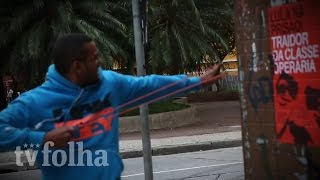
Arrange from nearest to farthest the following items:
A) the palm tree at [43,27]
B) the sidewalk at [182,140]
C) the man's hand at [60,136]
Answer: the man's hand at [60,136], the sidewalk at [182,140], the palm tree at [43,27]

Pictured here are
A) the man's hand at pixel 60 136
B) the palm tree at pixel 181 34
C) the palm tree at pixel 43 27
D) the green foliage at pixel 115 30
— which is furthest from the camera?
the palm tree at pixel 181 34

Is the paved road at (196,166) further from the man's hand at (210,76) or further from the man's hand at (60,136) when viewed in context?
the man's hand at (60,136)

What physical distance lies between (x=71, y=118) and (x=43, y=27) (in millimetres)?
13527

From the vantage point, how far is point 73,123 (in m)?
2.92

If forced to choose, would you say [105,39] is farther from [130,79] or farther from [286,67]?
[130,79]

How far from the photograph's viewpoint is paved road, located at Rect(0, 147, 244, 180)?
9797 millimetres

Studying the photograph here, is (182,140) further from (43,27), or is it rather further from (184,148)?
(43,27)

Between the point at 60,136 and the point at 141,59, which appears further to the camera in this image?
the point at 141,59

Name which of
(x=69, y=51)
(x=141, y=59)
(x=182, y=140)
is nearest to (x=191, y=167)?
(x=182, y=140)

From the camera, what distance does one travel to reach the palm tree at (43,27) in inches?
620

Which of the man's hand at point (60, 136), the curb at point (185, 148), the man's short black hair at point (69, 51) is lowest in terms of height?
the curb at point (185, 148)

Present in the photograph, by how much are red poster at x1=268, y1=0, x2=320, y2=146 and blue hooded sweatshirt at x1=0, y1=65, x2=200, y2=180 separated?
1736mm

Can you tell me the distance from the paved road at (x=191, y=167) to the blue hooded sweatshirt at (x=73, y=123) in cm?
638

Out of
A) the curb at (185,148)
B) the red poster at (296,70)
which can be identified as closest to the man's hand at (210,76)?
the red poster at (296,70)
